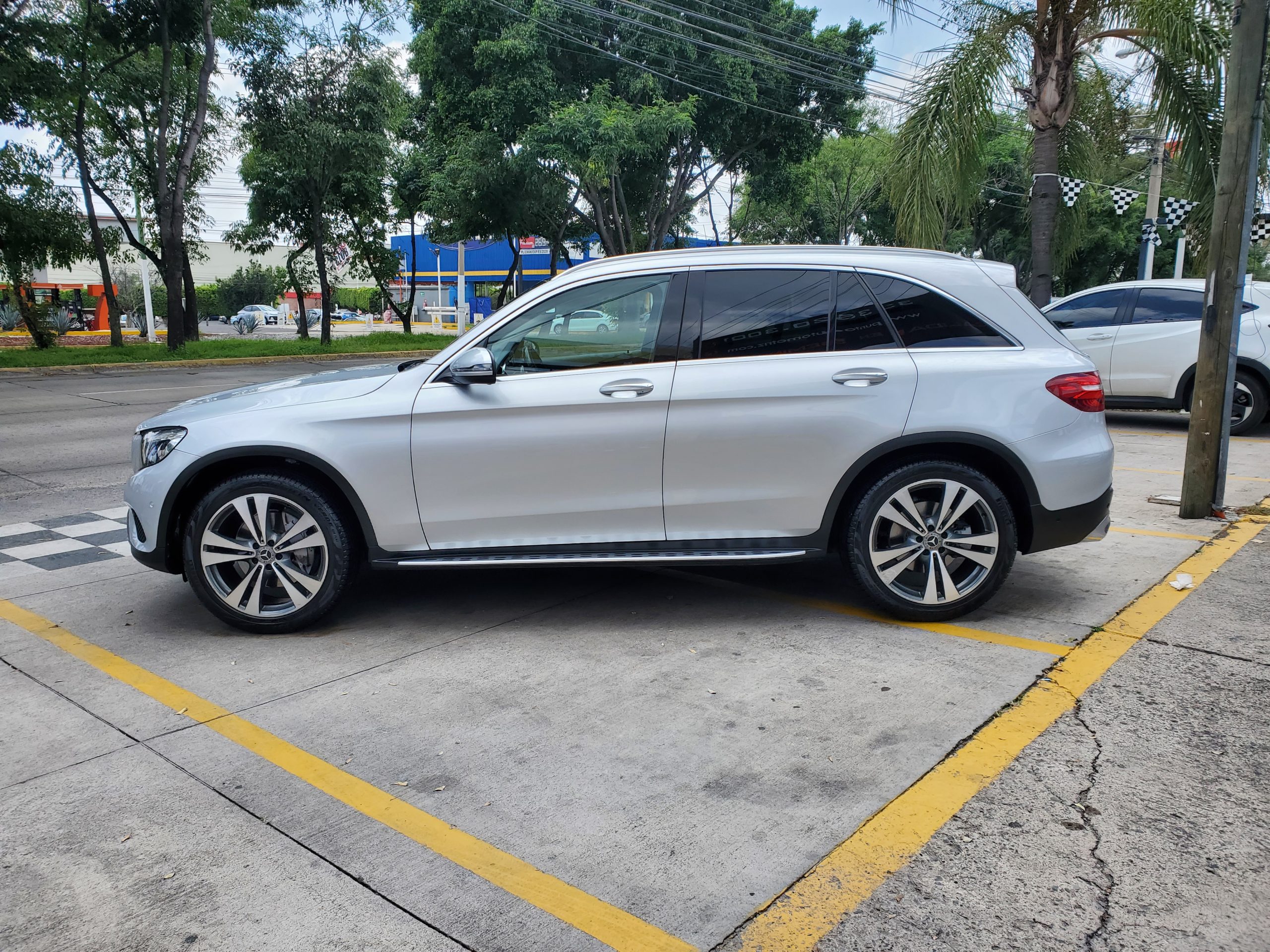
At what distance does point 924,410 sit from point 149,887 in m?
3.52

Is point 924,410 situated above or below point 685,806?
above

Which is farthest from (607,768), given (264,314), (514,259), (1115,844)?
(264,314)

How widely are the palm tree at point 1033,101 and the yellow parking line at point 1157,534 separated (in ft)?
24.9

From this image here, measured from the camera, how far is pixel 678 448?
455 centimetres

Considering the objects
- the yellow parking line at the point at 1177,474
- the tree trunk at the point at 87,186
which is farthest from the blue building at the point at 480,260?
the yellow parking line at the point at 1177,474

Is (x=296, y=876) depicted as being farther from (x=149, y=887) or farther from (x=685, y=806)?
(x=685, y=806)

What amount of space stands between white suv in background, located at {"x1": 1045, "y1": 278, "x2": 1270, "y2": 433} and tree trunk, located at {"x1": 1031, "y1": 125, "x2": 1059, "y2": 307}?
1.97 meters

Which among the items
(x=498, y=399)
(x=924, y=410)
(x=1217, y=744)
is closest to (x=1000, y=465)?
(x=924, y=410)

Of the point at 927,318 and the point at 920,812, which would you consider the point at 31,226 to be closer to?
the point at 927,318

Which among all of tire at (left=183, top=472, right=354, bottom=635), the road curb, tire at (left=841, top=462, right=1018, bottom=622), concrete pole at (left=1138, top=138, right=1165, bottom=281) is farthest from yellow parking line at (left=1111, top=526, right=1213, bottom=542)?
concrete pole at (left=1138, top=138, right=1165, bottom=281)

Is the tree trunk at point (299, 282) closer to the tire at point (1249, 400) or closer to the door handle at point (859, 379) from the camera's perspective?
the tire at point (1249, 400)

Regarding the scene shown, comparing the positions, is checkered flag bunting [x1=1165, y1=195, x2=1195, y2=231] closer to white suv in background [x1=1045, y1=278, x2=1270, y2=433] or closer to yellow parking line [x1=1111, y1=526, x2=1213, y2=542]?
white suv in background [x1=1045, y1=278, x2=1270, y2=433]

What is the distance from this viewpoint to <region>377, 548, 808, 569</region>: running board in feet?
15.1

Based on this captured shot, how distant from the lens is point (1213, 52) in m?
11.8
